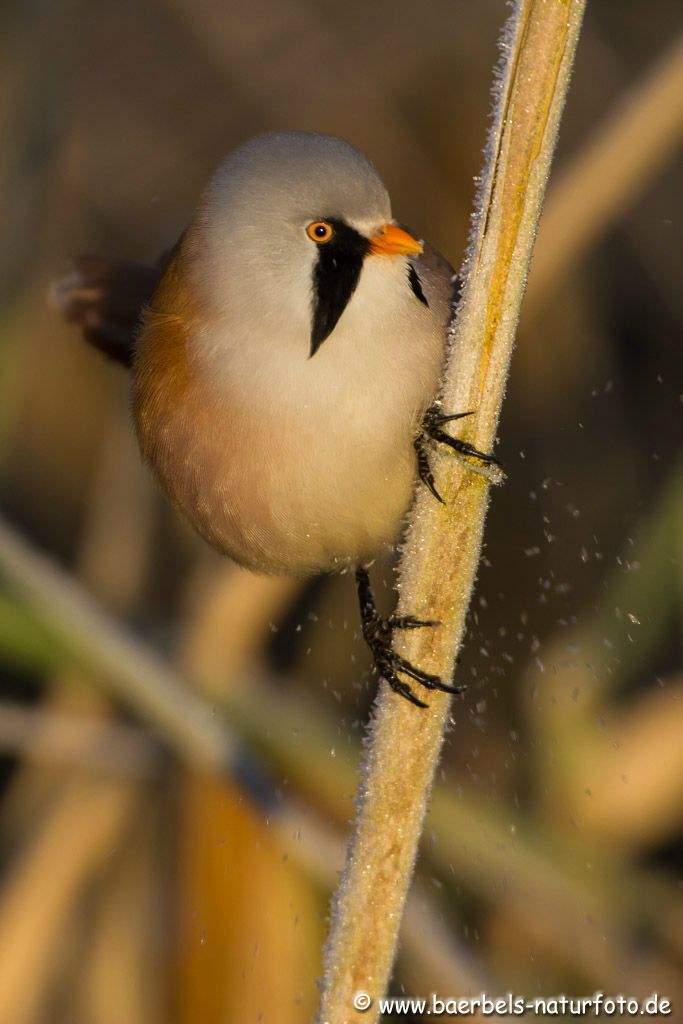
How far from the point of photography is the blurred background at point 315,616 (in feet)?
8.36

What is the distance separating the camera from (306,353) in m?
1.85

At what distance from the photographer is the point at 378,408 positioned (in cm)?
187

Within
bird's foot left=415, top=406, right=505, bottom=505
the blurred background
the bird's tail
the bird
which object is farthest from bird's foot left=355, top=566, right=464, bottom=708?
the bird's tail

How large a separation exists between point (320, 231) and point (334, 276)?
0.07m

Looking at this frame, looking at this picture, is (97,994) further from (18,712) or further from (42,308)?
(42,308)

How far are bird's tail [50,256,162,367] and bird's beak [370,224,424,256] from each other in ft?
2.79

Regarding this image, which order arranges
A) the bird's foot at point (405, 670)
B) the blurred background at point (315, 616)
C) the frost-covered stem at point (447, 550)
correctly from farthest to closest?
the blurred background at point (315, 616)
the bird's foot at point (405, 670)
the frost-covered stem at point (447, 550)

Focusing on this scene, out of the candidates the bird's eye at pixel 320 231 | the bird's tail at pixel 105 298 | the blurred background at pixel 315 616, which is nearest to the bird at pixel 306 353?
the bird's eye at pixel 320 231

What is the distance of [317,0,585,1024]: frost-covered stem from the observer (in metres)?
1.61

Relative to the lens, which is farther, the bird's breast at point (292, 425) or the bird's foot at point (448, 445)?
the bird's breast at point (292, 425)

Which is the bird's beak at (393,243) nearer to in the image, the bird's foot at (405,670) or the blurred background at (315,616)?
the bird's foot at (405,670)

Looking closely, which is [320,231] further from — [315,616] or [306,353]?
[315,616]

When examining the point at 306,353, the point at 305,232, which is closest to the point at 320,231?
the point at 305,232

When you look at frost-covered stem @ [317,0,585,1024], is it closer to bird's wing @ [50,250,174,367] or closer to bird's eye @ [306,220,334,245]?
bird's eye @ [306,220,334,245]
